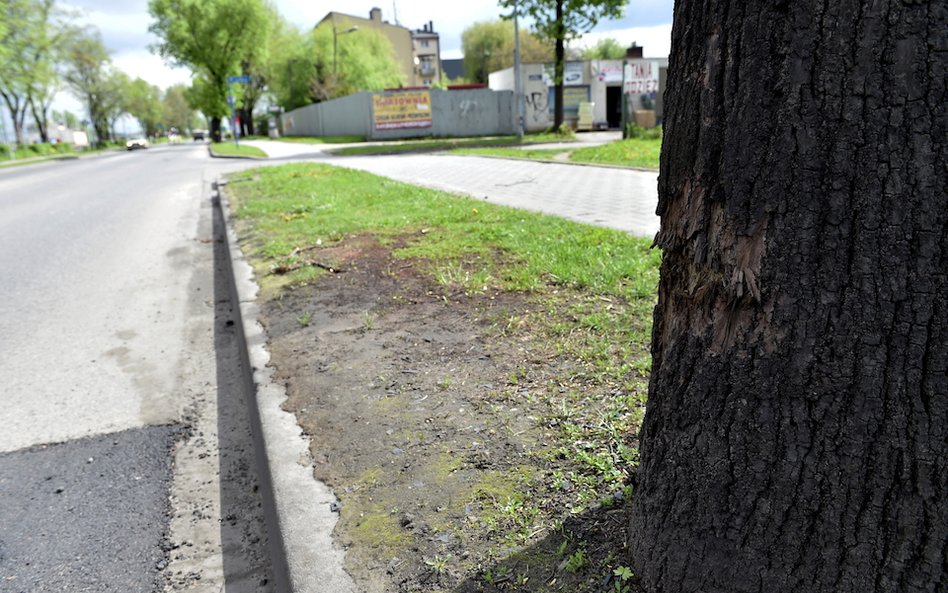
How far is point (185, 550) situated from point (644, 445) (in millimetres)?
1859

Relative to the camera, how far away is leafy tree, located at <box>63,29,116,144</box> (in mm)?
70594

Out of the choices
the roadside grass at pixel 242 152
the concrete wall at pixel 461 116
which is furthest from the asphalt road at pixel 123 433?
the concrete wall at pixel 461 116

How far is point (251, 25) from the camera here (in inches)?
2039

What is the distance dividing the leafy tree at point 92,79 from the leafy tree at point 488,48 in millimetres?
40329

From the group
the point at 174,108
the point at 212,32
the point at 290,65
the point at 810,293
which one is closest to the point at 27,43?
the point at 212,32

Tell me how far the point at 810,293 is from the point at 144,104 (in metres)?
125

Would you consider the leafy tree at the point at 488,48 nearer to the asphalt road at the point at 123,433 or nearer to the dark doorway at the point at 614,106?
the dark doorway at the point at 614,106

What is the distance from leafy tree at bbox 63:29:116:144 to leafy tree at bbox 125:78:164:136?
8394mm

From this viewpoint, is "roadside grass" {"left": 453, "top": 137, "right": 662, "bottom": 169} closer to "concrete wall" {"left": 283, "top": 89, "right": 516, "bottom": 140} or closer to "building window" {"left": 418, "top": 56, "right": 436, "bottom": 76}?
"concrete wall" {"left": 283, "top": 89, "right": 516, "bottom": 140}

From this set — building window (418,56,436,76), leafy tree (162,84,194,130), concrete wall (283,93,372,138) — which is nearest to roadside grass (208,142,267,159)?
concrete wall (283,93,372,138)

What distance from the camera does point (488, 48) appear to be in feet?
259

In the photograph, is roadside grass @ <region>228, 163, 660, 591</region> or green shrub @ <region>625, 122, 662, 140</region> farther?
green shrub @ <region>625, 122, 662, 140</region>

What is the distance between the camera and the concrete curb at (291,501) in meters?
2.12

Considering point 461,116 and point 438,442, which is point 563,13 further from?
point 438,442
